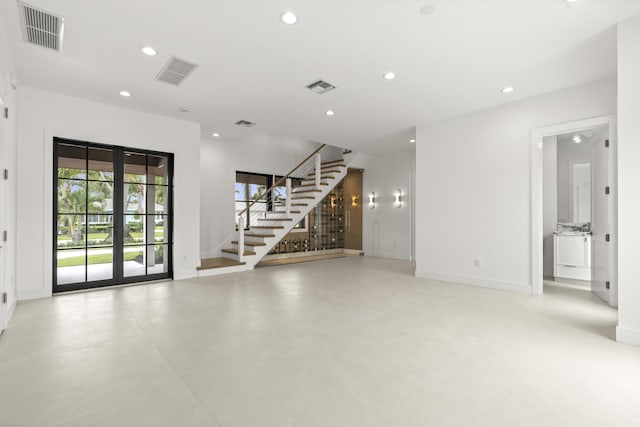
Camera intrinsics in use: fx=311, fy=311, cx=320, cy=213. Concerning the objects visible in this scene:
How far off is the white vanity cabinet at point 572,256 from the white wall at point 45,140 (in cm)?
717

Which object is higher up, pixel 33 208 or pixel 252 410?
pixel 33 208

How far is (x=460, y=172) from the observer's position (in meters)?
5.68

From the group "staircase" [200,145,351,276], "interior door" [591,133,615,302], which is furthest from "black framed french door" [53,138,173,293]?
"interior door" [591,133,615,302]

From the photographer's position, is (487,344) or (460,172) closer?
(487,344)

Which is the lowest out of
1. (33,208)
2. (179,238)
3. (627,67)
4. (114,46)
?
(179,238)

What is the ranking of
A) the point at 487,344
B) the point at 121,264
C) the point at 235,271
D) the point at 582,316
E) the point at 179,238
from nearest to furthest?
1. the point at 487,344
2. the point at 582,316
3. the point at 121,264
4. the point at 179,238
5. the point at 235,271

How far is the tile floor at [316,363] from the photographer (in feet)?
6.15

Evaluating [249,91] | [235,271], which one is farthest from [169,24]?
[235,271]

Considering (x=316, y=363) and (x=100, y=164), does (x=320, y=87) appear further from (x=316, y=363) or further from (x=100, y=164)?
(x=100, y=164)

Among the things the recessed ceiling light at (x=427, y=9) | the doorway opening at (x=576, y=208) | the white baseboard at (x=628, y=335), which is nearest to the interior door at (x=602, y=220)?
the doorway opening at (x=576, y=208)

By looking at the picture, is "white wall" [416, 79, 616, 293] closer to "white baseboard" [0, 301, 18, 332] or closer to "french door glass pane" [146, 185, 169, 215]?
"french door glass pane" [146, 185, 169, 215]

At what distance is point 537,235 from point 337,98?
12.3ft

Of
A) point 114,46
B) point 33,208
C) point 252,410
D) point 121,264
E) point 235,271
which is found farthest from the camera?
point 235,271

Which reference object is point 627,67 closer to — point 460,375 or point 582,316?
point 582,316
